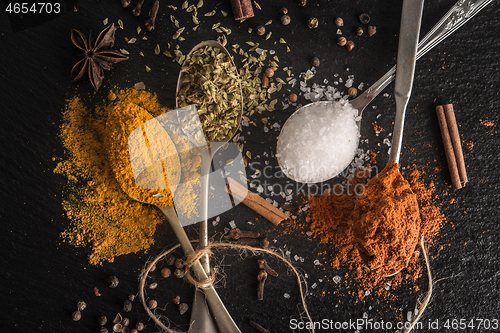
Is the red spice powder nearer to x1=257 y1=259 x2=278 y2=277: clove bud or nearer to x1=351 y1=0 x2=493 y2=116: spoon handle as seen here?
x1=257 y1=259 x2=278 y2=277: clove bud

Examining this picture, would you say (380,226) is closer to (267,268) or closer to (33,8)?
(267,268)

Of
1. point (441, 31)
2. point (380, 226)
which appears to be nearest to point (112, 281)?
point (380, 226)

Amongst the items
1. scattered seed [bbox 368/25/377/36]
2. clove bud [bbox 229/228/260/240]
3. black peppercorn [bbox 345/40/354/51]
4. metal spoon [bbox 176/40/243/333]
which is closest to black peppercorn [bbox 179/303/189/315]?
metal spoon [bbox 176/40/243/333]

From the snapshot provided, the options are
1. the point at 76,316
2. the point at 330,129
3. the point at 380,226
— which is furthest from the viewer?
the point at 76,316

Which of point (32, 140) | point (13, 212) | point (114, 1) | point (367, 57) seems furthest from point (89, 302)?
point (367, 57)

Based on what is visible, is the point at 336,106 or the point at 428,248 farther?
the point at 428,248

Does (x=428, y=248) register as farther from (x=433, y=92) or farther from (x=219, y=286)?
(x=219, y=286)

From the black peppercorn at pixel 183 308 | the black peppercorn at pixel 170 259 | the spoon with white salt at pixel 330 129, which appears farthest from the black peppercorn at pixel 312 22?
the black peppercorn at pixel 183 308
